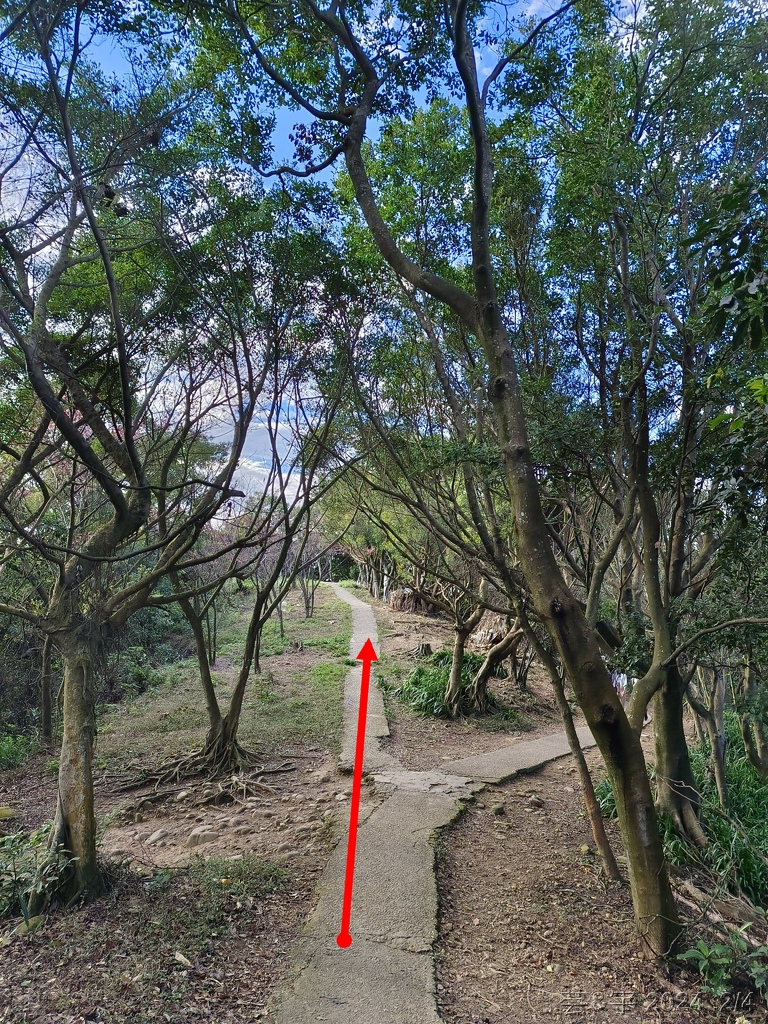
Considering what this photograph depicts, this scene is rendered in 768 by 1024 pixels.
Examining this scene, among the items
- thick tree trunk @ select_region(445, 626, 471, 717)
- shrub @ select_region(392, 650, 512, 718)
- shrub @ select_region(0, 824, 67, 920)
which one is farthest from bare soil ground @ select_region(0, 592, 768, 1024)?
shrub @ select_region(392, 650, 512, 718)

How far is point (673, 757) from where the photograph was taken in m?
5.35

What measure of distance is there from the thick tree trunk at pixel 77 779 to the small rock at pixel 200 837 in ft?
4.32

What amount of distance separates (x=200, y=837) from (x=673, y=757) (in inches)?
166

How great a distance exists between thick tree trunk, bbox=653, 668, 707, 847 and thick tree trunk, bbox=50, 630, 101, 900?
4.57m

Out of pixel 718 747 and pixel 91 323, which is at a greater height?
pixel 91 323

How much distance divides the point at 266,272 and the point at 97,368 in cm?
194

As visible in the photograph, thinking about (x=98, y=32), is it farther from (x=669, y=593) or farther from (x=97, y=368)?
(x=669, y=593)

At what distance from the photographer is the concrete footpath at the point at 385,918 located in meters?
3.02

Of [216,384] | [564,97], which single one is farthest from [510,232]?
[216,384]

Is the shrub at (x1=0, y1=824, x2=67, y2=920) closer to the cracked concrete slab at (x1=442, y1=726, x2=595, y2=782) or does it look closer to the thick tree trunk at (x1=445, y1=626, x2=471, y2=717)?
the cracked concrete slab at (x1=442, y1=726, x2=595, y2=782)

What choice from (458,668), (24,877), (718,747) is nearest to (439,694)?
(458,668)

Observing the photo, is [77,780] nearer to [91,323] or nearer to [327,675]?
Answer: [91,323]

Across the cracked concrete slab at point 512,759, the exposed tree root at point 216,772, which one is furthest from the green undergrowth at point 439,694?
the exposed tree root at point 216,772

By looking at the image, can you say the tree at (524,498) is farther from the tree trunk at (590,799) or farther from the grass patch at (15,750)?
the grass patch at (15,750)
